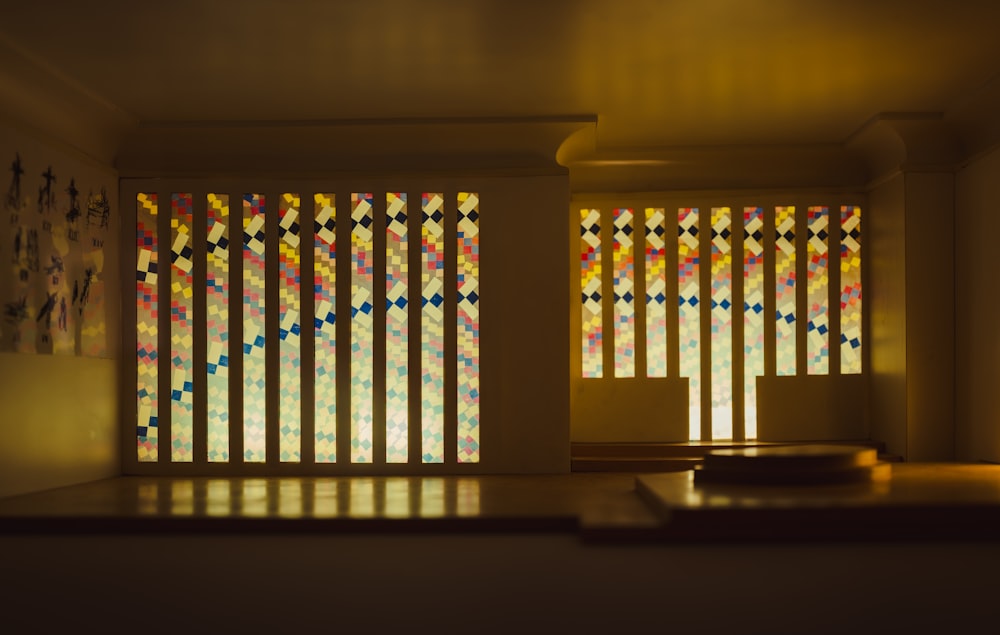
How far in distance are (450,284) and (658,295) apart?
2.20m

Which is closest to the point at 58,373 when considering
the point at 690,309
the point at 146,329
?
the point at 146,329

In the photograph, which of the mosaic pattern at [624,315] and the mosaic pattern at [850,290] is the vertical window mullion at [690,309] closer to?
the mosaic pattern at [624,315]

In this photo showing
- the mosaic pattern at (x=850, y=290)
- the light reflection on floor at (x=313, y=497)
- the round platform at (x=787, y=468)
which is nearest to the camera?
the light reflection on floor at (x=313, y=497)

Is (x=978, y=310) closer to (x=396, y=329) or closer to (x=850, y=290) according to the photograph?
(x=850, y=290)

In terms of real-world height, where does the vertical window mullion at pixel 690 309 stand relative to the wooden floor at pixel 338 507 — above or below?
above

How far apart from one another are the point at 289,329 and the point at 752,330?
4.50 metres

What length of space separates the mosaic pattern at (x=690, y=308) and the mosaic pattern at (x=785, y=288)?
778 mm

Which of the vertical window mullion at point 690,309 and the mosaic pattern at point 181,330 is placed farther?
the vertical window mullion at point 690,309

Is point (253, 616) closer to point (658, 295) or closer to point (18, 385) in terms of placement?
point (18, 385)

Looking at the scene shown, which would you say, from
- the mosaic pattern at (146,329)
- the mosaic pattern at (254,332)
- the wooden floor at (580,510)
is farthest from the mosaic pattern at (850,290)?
the mosaic pattern at (146,329)

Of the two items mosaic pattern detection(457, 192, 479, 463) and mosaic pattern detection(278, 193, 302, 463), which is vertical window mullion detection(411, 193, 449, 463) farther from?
mosaic pattern detection(278, 193, 302, 463)

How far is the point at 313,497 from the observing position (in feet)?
22.6

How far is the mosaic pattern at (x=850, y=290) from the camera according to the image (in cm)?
952

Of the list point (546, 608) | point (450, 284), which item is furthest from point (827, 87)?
point (546, 608)
